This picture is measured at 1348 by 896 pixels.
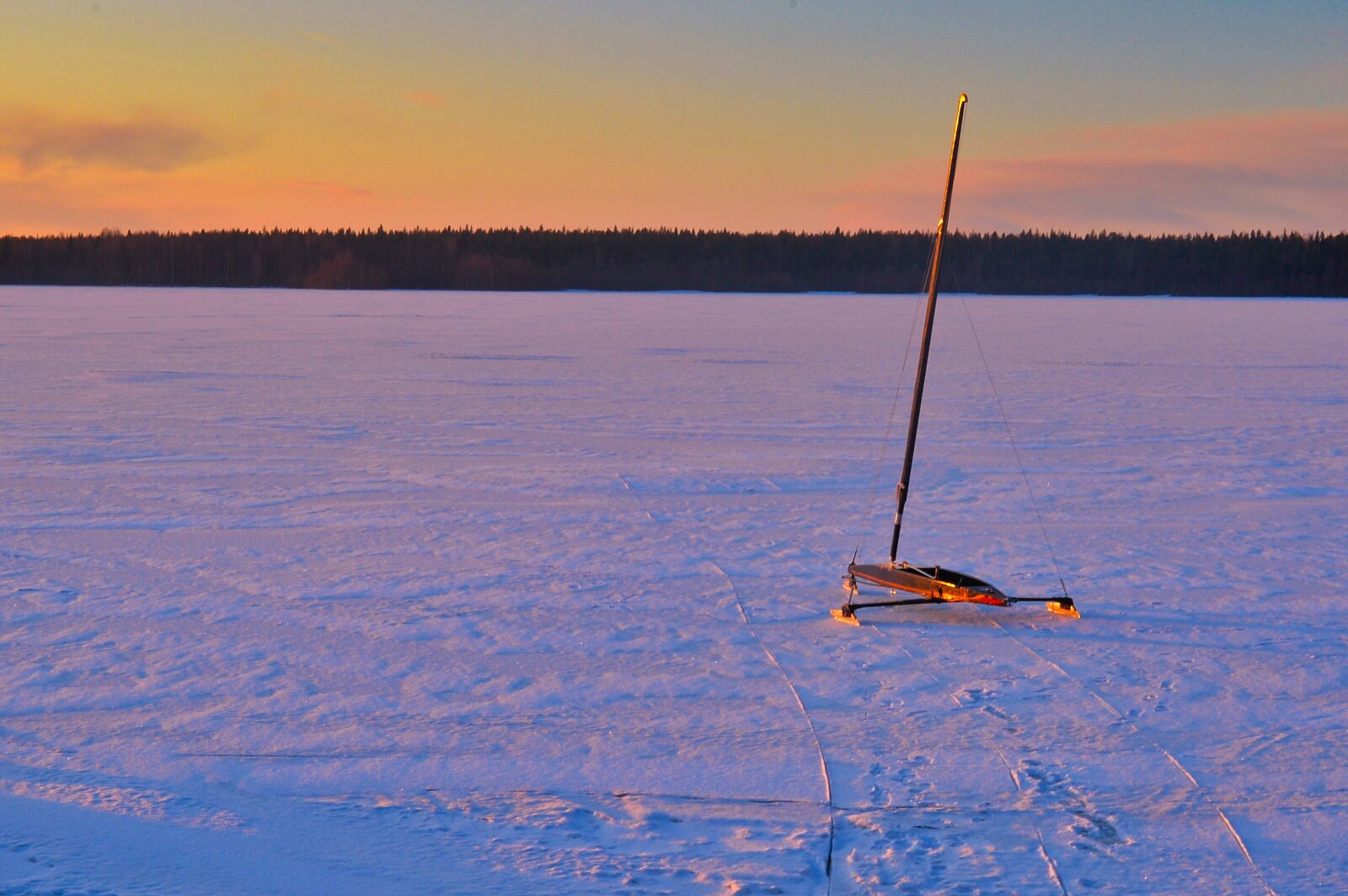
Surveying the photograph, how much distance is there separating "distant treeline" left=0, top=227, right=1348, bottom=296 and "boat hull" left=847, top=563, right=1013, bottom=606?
274ft

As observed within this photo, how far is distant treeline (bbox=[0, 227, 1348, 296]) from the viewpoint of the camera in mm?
94062

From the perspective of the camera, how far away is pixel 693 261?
106 metres

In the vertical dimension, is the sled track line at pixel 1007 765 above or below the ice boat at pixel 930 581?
below

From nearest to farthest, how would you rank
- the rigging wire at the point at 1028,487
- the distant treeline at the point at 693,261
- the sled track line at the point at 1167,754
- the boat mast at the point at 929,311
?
the sled track line at the point at 1167,754 < the boat mast at the point at 929,311 < the rigging wire at the point at 1028,487 < the distant treeline at the point at 693,261

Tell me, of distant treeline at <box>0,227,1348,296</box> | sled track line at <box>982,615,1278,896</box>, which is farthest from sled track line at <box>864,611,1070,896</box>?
distant treeline at <box>0,227,1348,296</box>

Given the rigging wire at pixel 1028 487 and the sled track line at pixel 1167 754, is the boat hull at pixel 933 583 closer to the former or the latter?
the sled track line at pixel 1167 754

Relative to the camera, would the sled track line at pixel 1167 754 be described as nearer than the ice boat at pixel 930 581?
Yes

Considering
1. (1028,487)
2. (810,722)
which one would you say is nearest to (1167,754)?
(810,722)

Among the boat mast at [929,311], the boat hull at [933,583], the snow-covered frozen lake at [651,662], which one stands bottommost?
the snow-covered frozen lake at [651,662]

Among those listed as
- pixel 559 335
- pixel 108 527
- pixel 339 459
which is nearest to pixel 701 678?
pixel 108 527

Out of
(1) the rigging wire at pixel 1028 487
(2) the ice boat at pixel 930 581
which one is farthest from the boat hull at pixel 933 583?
(1) the rigging wire at pixel 1028 487

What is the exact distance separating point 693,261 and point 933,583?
101601mm

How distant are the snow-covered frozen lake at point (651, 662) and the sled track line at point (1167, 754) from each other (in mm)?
21

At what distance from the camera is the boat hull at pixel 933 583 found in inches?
241
